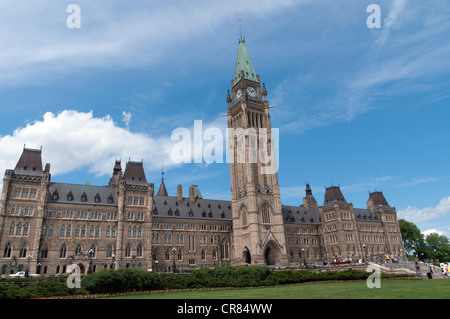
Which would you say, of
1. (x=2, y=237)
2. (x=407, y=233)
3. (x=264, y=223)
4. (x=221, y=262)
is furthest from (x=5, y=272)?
(x=407, y=233)

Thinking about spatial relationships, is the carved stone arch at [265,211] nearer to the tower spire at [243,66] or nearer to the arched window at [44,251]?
the tower spire at [243,66]

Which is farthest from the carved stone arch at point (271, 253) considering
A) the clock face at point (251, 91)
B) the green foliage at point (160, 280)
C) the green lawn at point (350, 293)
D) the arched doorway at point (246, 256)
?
the green lawn at point (350, 293)

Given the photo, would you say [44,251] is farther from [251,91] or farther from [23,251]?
[251,91]

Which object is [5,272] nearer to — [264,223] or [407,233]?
[264,223]

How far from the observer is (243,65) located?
9081 centimetres

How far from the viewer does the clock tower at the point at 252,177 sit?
73.2m

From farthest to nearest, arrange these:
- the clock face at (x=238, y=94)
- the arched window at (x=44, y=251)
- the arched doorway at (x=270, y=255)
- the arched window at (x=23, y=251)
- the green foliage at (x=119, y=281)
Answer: the clock face at (x=238, y=94)
the arched doorway at (x=270, y=255)
the arched window at (x=44, y=251)
the arched window at (x=23, y=251)
the green foliage at (x=119, y=281)

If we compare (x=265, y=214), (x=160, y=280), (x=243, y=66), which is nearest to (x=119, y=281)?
(x=160, y=280)

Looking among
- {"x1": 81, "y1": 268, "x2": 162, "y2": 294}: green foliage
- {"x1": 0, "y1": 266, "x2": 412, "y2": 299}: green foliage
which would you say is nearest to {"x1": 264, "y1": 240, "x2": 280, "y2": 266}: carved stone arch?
{"x1": 0, "y1": 266, "x2": 412, "y2": 299}: green foliage

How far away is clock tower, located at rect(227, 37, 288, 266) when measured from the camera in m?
73.2

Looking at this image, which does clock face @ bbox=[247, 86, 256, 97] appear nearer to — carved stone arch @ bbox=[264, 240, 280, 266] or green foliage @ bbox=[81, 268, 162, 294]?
carved stone arch @ bbox=[264, 240, 280, 266]

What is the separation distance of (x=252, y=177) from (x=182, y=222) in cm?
1988

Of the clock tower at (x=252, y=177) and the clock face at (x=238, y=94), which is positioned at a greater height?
the clock face at (x=238, y=94)
